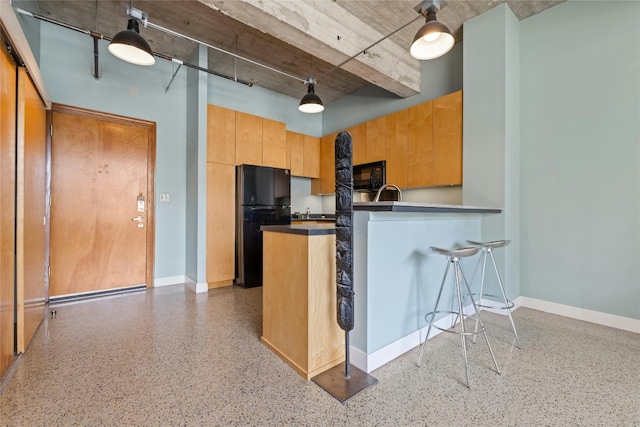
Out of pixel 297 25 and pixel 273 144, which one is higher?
pixel 297 25

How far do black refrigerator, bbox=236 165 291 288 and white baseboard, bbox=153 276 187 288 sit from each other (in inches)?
32.4

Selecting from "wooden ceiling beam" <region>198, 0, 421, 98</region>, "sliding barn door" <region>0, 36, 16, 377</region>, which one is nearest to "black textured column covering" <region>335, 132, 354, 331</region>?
"wooden ceiling beam" <region>198, 0, 421, 98</region>

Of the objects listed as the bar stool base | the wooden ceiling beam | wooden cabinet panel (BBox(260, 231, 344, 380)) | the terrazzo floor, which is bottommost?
the terrazzo floor

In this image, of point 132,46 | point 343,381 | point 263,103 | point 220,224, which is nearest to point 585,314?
point 343,381

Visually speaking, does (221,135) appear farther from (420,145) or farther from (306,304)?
(306,304)

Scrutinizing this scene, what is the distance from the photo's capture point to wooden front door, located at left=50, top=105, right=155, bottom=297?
3.40m

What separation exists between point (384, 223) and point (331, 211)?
12.6ft

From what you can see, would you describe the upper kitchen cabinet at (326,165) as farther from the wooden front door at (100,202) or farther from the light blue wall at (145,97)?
the wooden front door at (100,202)

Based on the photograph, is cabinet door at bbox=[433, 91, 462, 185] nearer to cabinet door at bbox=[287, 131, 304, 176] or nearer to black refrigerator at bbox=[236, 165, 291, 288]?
black refrigerator at bbox=[236, 165, 291, 288]

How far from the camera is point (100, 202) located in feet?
11.9

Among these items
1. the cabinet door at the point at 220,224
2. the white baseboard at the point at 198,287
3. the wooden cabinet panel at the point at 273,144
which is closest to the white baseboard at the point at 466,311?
the white baseboard at the point at 198,287

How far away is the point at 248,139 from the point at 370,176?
6.49 feet

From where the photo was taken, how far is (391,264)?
2.00 metres

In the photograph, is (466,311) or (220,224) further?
(220,224)
